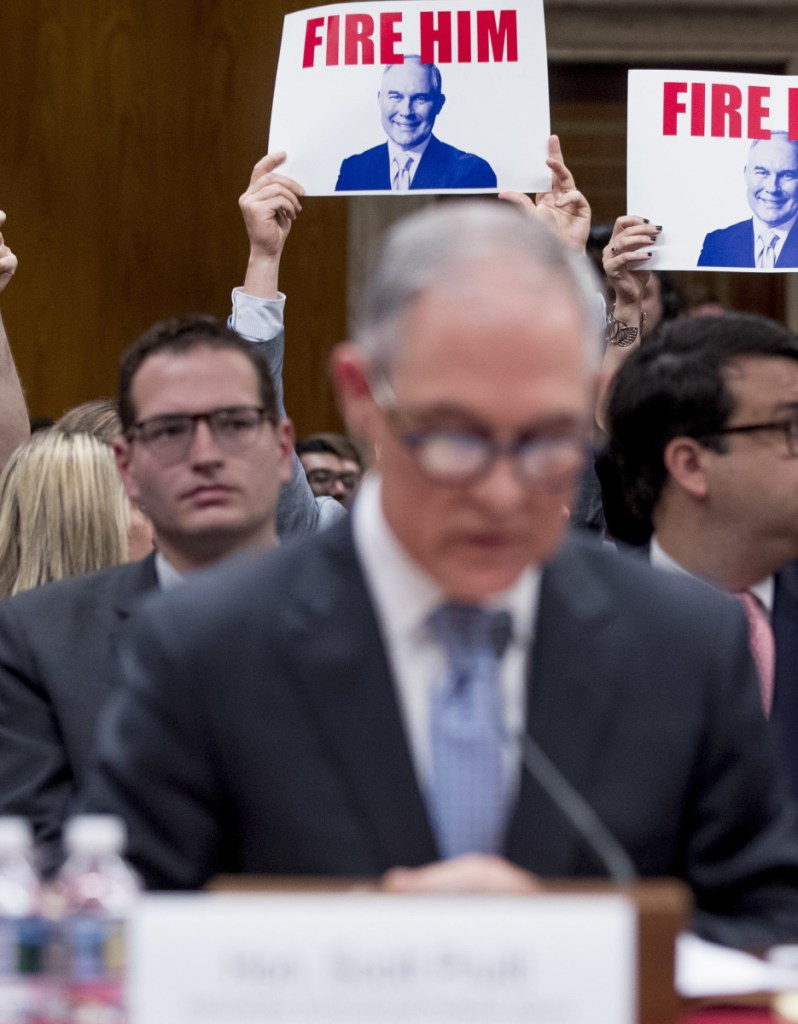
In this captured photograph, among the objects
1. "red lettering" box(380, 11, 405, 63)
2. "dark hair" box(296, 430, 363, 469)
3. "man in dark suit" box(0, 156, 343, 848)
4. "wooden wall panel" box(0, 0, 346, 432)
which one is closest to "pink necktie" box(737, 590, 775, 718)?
"man in dark suit" box(0, 156, 343, 848)

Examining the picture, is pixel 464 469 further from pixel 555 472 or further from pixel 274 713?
pixel 274 713

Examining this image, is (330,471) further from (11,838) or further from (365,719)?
(11,838)

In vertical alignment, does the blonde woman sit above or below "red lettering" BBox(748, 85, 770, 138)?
below

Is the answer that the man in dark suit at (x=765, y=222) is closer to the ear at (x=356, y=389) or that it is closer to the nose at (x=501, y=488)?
the ear at (x=356, y=389)

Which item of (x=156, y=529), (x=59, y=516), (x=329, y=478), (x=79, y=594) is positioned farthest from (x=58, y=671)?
(x=329, y=478)

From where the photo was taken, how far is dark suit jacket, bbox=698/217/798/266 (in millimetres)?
4391

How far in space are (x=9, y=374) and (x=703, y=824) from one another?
2.63m

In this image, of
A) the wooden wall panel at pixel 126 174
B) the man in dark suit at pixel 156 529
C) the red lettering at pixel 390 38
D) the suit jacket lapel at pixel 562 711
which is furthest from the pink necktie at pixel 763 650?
the wooden wall panel at pixel 126 174

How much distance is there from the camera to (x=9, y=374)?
14.0ft

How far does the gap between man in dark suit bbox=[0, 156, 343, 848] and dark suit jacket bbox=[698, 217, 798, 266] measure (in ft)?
4.61

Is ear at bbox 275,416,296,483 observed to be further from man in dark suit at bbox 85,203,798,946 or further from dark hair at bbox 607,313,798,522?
man in dark suit at bbox 85,203,798,946

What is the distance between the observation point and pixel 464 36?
4.31 m

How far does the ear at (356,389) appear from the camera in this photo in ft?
6.03

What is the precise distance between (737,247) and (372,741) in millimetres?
2805
